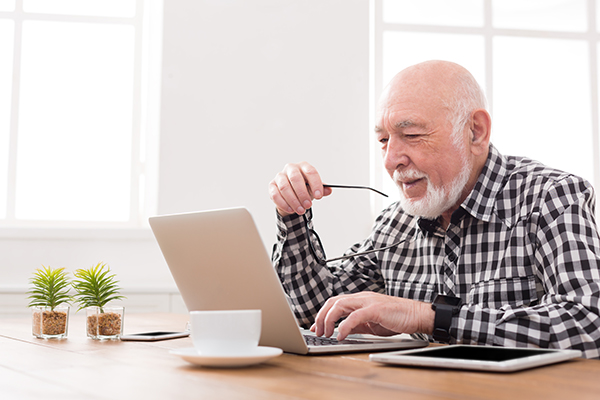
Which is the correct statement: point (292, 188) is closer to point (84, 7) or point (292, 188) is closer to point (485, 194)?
point (485, 194)

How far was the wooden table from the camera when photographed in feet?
2.12

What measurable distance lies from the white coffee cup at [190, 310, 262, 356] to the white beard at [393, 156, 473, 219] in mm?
890

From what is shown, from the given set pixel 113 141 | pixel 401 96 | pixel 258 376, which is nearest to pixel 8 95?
pixel 113 141

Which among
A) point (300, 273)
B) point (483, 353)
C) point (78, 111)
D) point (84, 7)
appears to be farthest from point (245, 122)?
point (483, 353)

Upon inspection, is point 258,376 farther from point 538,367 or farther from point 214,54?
point 214,54

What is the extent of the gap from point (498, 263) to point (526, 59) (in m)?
2.55

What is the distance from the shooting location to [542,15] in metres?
3.68

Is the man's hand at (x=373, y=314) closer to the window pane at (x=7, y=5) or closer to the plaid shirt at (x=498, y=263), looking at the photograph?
the plaid shirt at (x=498, y=263)

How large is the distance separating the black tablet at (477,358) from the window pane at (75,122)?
2.70m

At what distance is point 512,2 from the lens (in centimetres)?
364

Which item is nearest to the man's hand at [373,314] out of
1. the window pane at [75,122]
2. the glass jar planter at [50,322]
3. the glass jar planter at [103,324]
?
the glass jar planter at [103,324]

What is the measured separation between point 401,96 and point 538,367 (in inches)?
36.7

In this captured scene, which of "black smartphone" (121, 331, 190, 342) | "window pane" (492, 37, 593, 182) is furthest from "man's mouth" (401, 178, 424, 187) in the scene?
"window pane" (492, 37, 593, 182)

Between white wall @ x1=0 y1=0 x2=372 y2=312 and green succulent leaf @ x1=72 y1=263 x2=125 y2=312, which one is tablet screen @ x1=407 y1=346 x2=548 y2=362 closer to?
green succulent leaf @ x1=72 y1=263 x2=125 y2=312
